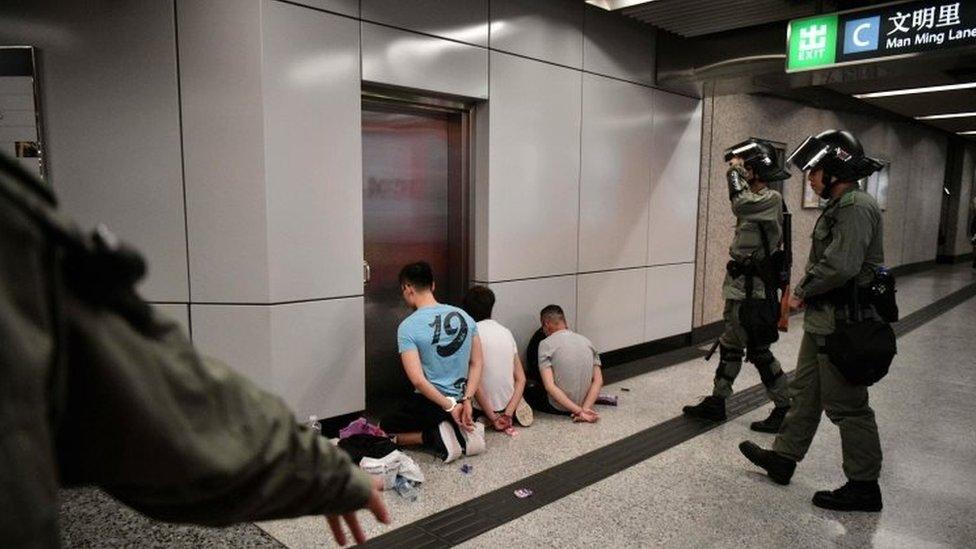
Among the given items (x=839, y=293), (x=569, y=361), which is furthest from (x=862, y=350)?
(x=569, y=361)

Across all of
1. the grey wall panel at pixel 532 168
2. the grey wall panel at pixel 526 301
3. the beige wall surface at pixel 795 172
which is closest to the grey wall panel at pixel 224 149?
the grey wall panel at pixel 532 168

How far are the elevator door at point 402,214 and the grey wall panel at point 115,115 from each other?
4.05 ft

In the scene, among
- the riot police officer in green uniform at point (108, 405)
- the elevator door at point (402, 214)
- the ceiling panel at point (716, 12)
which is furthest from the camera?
the ceiling panel at point (716, 12)

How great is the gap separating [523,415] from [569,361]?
0.49 metres

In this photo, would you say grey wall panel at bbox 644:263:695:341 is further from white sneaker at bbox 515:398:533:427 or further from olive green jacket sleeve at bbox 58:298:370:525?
olive green jacket sleeve at bbox 58:298:370:525

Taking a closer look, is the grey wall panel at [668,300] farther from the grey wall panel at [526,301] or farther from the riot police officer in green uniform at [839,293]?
the riot police officer in green uniform at [839,293]

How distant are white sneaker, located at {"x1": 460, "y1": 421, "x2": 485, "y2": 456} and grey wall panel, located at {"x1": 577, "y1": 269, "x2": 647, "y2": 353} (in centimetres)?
196

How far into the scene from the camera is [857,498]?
308 cm

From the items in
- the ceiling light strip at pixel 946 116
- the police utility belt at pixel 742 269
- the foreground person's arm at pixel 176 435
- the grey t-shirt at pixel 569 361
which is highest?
the ceiling light strip at pixel 946 116

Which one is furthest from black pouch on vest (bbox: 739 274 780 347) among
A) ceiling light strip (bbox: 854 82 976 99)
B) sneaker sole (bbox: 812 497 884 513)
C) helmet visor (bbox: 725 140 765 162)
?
ceiling light strip (bbox: 854 82 976 99)

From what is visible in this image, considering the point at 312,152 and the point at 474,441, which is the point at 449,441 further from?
the point at 312,152

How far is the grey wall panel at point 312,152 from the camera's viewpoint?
3486 millimetres

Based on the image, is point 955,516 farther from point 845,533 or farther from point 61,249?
point 61,249

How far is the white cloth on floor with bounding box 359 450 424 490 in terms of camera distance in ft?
10.7
